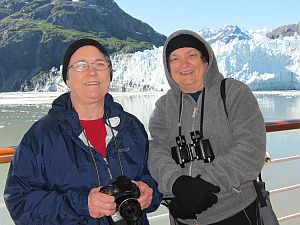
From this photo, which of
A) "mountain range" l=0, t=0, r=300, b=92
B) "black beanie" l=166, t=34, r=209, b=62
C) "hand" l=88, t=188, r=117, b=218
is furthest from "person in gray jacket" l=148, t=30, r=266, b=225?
"mountain range" l=0, t=0, r=300, b=92

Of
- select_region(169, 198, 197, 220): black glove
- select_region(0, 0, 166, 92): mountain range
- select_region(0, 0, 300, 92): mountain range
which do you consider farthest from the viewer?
select_region(0, 0, 166, 92): mountain range

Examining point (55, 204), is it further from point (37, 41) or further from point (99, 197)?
point (37, 41)

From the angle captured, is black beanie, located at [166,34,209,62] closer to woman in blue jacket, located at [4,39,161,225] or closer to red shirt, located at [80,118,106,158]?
woman in blue jacket, located at [4,39,161,225]

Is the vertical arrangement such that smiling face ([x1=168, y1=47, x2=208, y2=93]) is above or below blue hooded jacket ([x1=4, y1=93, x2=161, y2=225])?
above

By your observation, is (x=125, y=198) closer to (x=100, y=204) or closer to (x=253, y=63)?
(x=100, y=204)

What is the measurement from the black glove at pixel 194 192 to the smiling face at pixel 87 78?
34cm

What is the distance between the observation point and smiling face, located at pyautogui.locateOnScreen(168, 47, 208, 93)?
130 centimetres

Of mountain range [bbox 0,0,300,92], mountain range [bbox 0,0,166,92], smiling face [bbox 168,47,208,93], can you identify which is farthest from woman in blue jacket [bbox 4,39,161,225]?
mountain range [bbox 0,0,166,92]

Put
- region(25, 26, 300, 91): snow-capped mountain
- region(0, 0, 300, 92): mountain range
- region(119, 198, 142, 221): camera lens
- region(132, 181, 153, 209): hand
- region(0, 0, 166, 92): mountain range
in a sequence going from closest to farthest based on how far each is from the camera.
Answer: region(119, 198, 142, 221): camera lens → region(132, 181, 153, 209): hand → region(25, 26, 300, 91): snow-capped mountain → region(0, 0, 300, 92): mountain range → region(0, 0, 166, 92): mountain range

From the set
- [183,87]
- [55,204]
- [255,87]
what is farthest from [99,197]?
[255,87]

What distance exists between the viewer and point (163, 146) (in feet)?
4.26

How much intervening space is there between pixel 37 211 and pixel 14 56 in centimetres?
8006

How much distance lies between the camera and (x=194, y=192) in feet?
3.60

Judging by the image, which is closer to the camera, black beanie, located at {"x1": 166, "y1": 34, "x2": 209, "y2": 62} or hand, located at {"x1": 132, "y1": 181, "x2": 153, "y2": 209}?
hand, located at {"x1": 132, "y1": 181, "x2": 153, "y2": 209}
